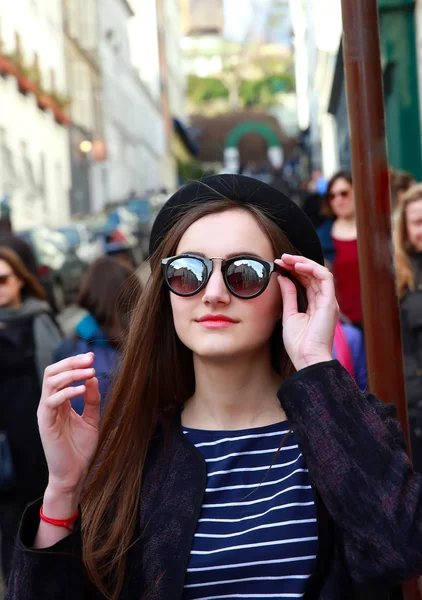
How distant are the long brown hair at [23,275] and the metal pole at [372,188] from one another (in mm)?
3546

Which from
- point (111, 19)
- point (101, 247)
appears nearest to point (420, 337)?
point (101, 247)

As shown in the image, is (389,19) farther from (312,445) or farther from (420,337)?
(312,445)

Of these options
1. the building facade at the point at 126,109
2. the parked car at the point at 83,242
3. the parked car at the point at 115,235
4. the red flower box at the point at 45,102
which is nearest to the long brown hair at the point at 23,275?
the parked car at the point at 83,242

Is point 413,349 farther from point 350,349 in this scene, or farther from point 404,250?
point 404,250

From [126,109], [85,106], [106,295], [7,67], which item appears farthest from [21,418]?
[126,109]

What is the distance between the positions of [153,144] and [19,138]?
115ft

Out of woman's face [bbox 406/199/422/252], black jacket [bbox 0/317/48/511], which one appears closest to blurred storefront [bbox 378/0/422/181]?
woman's face [bbox 406/199/422/252]

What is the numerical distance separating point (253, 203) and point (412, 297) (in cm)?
265

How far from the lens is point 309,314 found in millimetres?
2154

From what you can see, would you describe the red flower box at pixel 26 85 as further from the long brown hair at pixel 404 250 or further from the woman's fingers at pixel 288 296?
the woman's fingers at pixel 288 296

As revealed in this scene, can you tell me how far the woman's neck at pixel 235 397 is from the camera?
7.34 feet

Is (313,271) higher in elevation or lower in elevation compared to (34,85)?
lower

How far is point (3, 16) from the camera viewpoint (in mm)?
20703

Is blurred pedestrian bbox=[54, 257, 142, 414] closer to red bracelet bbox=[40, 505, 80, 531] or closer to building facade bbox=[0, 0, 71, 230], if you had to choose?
red bracelet bbox=[40, 505, 80, 531]
